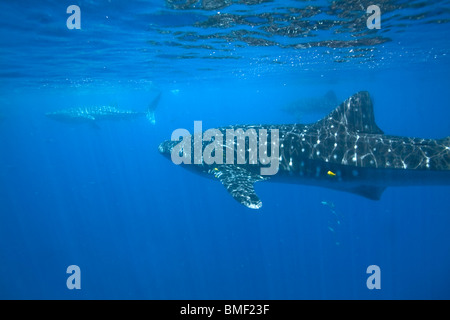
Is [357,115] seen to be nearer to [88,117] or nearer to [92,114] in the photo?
[92,114]

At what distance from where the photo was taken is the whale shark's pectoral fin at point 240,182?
298 inches

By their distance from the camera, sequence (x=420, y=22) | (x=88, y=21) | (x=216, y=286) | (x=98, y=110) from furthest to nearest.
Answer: (x=98, y=110) < (x=216, y=286) < (x=420, y=22) < (x=88, y=21)

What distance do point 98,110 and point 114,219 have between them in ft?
39.6

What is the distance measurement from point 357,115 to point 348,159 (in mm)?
1455

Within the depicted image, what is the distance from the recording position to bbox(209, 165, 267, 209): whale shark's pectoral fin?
A: 7.56 m

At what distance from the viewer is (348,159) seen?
8.49m

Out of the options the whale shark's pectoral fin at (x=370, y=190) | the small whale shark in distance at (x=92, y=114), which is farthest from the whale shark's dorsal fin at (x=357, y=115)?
the small whale shark in distance at (x=92, y=114)

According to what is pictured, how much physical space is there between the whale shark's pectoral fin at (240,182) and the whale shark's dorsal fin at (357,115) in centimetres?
310

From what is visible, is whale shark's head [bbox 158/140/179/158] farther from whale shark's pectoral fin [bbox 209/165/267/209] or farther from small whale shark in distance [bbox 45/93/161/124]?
small whale shark in distance [bbox 45/93/161/124]

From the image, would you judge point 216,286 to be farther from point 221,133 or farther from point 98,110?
point 98,110

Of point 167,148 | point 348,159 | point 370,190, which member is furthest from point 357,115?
point 167,148

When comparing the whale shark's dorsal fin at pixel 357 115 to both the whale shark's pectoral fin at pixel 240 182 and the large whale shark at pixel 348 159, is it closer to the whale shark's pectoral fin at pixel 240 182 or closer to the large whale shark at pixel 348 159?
the large whale shark at pixel 348 159
